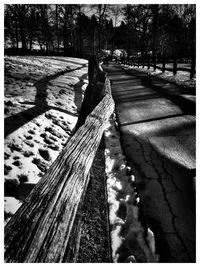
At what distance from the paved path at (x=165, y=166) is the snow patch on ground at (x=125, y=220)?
97mm

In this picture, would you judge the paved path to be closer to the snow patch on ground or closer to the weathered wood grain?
the snow patch on ground

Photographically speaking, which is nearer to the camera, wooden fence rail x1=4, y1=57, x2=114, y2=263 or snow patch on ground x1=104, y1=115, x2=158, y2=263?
wooden fence rail x1=4, y1=57, x2=114, y2=263

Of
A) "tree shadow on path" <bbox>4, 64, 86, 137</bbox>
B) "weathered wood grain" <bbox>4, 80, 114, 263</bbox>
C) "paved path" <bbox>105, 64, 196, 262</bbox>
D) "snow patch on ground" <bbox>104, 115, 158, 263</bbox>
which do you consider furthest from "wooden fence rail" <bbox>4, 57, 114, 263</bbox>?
"tree shadow on path" <bbox>4, 64, 86, 137</bbox>

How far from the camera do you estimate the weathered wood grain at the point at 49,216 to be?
0.95 meters

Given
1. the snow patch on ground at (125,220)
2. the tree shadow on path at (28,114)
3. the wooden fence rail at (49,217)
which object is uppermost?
the tree shadow on path at (28,114)

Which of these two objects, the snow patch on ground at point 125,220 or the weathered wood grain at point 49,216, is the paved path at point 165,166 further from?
the weathered wood grain at point 49,216

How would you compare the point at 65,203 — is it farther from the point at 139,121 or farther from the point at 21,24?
the point at 21,24

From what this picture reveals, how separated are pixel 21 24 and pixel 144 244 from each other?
137 feet

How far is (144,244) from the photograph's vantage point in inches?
71.6

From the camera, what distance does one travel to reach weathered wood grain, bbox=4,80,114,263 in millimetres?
952

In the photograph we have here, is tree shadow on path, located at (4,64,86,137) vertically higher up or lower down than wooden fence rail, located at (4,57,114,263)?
higher up

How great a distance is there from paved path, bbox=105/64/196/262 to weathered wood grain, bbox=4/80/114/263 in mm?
994

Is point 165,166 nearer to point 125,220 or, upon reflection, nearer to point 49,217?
point 125,220

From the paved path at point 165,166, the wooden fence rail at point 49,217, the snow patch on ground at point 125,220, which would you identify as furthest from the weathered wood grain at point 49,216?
the paved path at point 165,166
